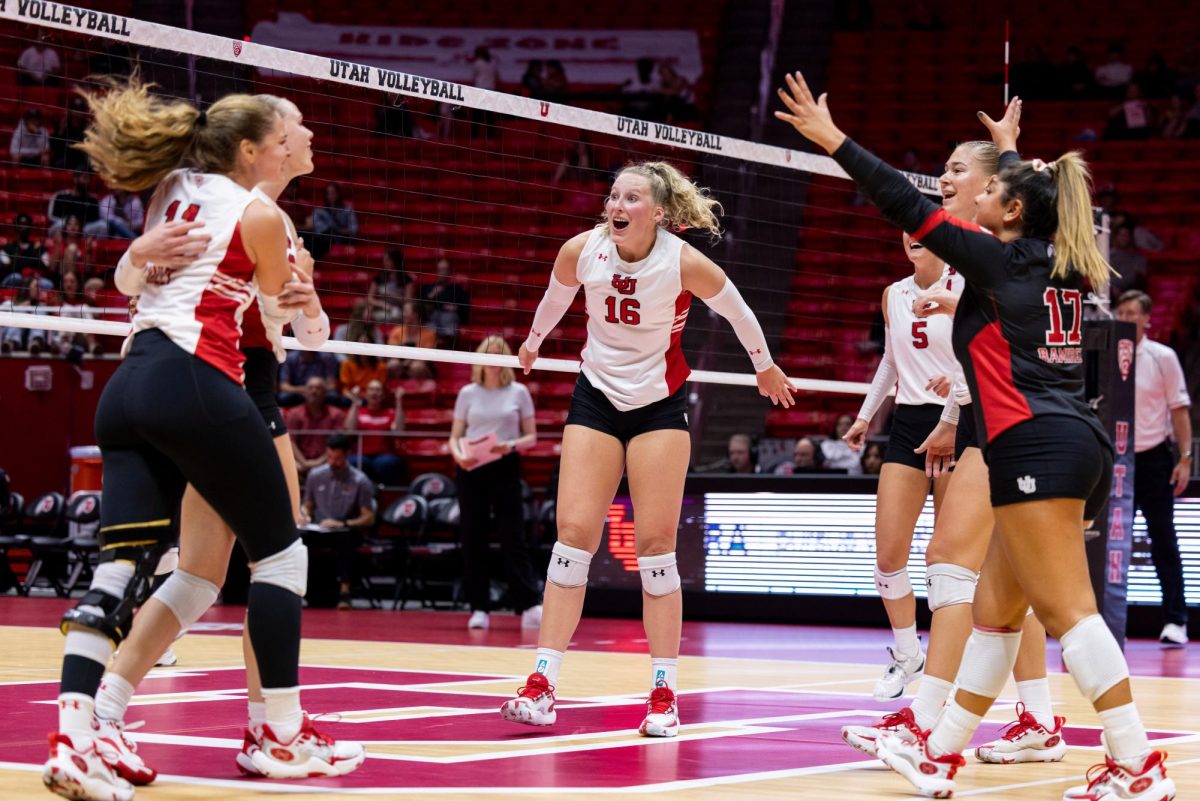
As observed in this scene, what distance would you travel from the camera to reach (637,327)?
5719mm

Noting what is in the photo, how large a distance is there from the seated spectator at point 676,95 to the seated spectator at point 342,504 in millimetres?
8695

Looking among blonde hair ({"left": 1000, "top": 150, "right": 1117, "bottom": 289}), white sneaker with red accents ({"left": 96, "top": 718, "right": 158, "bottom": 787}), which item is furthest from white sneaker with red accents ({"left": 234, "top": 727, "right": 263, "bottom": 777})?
blonde hair ({"left": 1000, "top": 150, "right": 1117, "bottom": 289})

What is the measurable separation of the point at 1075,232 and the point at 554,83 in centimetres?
A: 1679

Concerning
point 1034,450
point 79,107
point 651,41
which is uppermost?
point 651,41

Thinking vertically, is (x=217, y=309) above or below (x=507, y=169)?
below

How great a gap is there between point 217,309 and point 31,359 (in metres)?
11.2

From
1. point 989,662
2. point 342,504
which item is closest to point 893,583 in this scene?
point 989,662

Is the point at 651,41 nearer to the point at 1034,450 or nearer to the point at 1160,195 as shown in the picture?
the point at 1160,195

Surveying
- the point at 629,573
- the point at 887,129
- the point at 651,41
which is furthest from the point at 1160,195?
the point at 629,573

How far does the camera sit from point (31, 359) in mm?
14250

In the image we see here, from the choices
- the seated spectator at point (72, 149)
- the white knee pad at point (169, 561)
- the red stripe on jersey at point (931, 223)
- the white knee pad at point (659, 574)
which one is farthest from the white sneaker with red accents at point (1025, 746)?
the seated spectator at point (72, 149)

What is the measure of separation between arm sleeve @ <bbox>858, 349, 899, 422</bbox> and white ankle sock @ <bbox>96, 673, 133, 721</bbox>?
3.53 meters

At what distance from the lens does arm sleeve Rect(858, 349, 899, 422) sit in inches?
261

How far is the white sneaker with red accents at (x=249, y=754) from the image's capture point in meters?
4.12
